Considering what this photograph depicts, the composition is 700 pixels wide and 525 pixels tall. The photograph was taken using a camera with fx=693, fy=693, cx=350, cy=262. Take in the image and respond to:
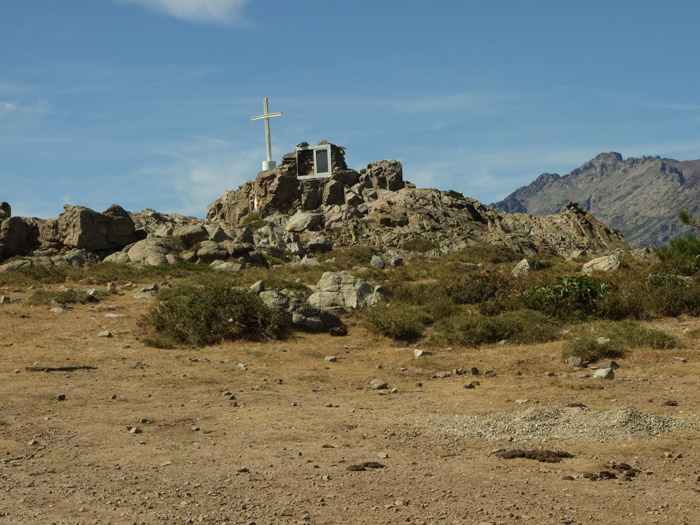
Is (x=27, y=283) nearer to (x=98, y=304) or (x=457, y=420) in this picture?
(x=98, y=304)

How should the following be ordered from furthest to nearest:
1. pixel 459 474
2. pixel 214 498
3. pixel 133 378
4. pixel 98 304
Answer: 1. pixel 98 304
2. pixel 133 378
3. pixel 459 474
4. pixel 214 498

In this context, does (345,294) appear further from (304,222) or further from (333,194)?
(333,194)

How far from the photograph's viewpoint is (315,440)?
729 centimetres

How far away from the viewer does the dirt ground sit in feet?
17.1

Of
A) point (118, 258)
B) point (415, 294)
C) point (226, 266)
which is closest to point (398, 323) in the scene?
point (415, 294)

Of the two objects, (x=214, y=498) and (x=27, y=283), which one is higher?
(x=27, y=283)

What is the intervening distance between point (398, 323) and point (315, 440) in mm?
6296

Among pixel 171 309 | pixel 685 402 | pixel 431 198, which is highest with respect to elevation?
pixel 431 198

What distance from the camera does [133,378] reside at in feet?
34.0

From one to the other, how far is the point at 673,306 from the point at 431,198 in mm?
30733

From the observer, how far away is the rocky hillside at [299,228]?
90.7 ft

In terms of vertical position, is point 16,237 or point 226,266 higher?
point 16,237

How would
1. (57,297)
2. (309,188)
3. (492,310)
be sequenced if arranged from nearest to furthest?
(492,310), (57,297), (309,188)

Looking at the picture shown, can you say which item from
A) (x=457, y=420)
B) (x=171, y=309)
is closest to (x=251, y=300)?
(x=171, y=309)
